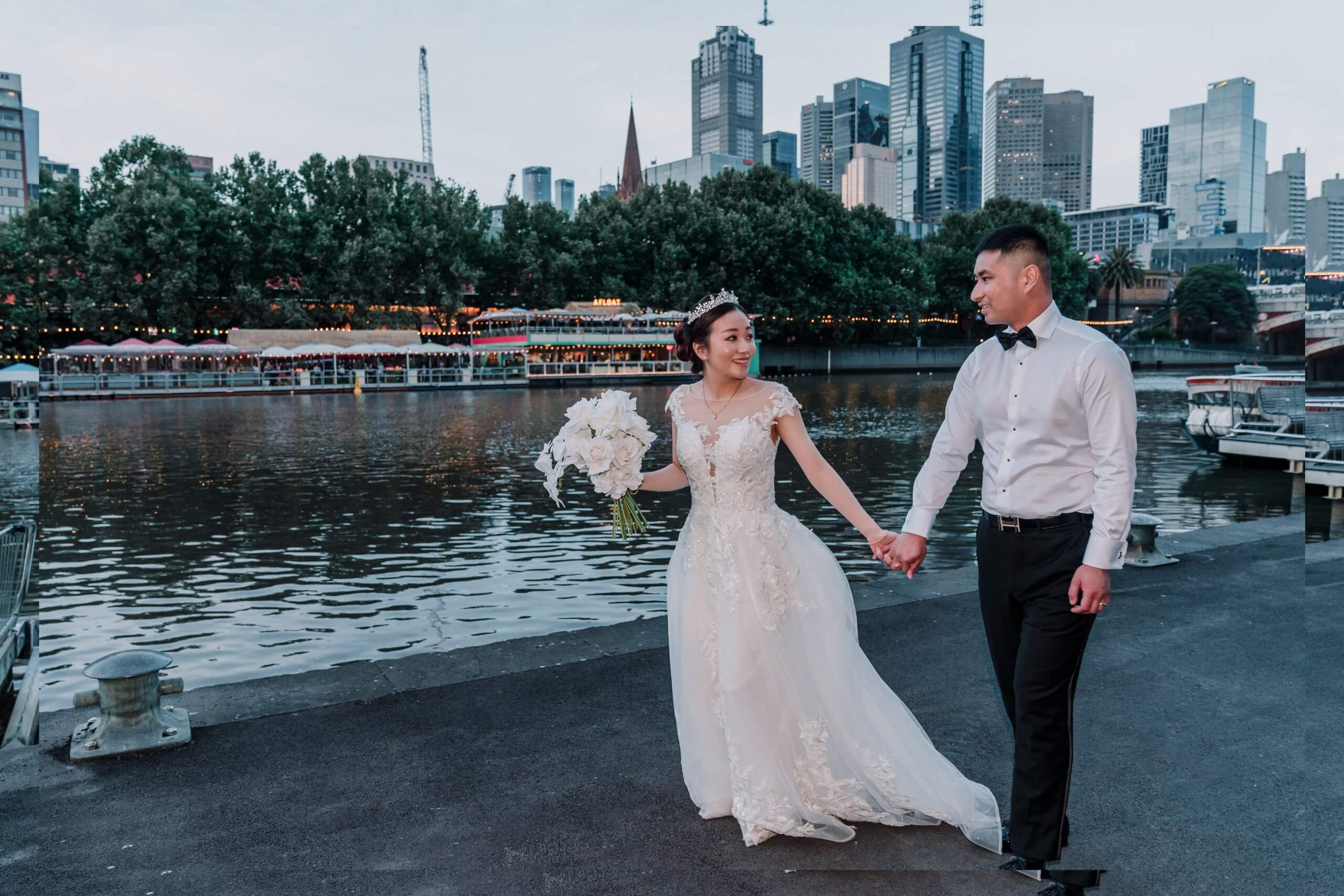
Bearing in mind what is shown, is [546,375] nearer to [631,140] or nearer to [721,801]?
[721,801]

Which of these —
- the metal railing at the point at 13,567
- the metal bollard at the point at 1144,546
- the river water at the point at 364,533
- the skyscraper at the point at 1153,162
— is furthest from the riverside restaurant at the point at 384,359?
the metal bollard at the point at 1144,546

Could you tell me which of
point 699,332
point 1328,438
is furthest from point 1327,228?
point 1328,438

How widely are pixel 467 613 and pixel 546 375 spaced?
51.9m

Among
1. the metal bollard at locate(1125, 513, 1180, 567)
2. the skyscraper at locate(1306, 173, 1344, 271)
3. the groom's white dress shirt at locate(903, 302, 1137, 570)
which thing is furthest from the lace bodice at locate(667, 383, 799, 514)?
the metal bollard at locate(1125, 513, 1180, 567)

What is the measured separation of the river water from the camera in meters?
8.62

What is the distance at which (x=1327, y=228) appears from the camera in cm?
554

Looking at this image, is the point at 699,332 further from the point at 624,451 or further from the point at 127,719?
the point at 127,719

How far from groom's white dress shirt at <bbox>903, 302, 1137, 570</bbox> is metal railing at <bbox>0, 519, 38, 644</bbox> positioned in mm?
7185

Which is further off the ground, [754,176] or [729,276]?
[754,176]

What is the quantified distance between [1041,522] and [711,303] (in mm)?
1615

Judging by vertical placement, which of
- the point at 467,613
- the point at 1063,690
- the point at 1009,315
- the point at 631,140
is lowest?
the point at 467,613

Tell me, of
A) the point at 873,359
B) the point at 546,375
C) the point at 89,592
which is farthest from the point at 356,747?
the point at 873,359

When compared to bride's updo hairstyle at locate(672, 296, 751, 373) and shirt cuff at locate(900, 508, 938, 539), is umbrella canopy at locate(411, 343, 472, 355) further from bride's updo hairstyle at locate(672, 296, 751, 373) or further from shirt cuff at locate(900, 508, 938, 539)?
shirt cuff at locate(900, 508, 938, 539)

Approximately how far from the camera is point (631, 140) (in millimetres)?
124875
